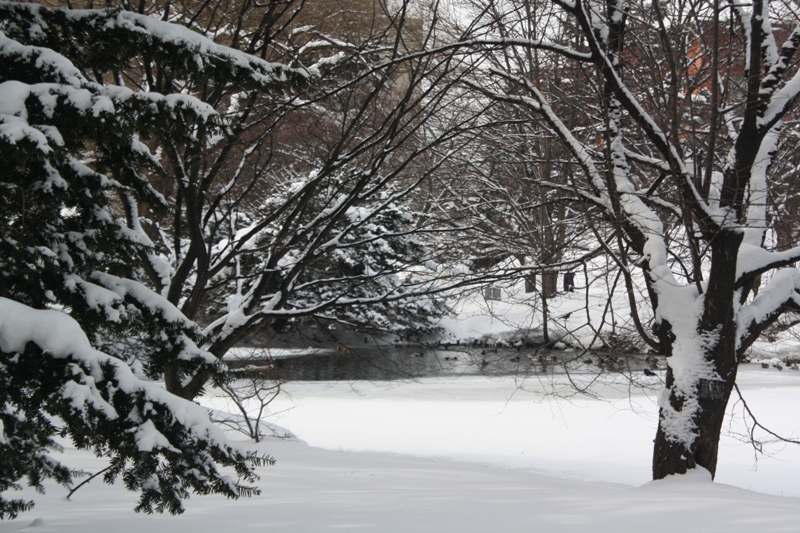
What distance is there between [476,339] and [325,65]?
14.9 meters

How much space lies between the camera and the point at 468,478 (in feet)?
18.6

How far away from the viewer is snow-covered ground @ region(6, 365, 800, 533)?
3236mm

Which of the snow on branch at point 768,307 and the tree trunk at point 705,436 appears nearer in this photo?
the tree trunk at point 705,436

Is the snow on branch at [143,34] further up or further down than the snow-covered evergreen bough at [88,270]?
further up

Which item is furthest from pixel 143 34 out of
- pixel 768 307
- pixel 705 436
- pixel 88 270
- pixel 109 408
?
pixel 768 307

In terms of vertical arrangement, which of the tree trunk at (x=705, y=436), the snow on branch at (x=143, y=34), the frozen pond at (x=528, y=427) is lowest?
the frozen pond at (x=528, y=427)

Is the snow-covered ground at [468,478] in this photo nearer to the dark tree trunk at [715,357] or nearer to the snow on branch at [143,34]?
the dark tree trunk at [715,357]

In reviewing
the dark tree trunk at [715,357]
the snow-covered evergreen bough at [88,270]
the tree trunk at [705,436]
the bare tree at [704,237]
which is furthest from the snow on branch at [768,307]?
the snow-covered evergreen bough at [88,270]

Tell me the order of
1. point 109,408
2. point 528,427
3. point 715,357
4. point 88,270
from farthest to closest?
point 528,427
point 715,357
point 88,270
point 109,408

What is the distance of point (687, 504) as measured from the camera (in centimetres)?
366

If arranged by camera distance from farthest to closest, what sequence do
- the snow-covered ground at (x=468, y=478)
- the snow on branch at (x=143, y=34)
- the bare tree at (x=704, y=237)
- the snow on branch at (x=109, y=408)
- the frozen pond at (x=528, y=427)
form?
the frozen pond at (x=528, y=427)
the bare tree at (x=704, y=237)
the snow-covered ground at (x=468, y=478)
the snow on branch at (x=143, y=34)
the snow on branch at (x=109, y=408)

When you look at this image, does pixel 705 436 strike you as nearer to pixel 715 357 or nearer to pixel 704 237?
pixel 715 357

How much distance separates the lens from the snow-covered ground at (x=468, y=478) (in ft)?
10.6

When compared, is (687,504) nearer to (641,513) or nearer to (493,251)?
(641,513)
